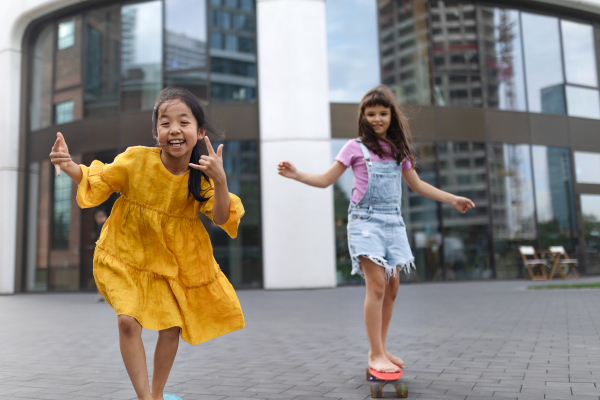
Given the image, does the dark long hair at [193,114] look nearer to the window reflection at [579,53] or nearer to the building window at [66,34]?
the building window at [66,34]

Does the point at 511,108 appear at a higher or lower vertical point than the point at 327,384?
higher

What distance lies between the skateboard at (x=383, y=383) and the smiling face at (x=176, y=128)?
1.66m

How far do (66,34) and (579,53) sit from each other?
1473cm

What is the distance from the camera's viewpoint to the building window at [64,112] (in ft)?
44.4

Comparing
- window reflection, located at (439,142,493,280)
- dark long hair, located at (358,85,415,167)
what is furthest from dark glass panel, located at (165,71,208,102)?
dark long hair, located at (358,85,415,167)

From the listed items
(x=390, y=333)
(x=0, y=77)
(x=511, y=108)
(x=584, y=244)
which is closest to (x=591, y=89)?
(x=511, y=108)

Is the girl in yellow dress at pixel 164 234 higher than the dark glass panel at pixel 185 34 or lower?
lower

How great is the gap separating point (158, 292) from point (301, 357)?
77.0 inches

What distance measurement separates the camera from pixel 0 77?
1409cm

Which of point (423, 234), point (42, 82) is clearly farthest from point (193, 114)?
point (42, 82)

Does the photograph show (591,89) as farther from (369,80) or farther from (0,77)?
(0,77)

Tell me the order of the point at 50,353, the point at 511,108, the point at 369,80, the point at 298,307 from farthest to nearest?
the point at 511,108
the point at 369,80
the point at 298,307
the point at 50,353

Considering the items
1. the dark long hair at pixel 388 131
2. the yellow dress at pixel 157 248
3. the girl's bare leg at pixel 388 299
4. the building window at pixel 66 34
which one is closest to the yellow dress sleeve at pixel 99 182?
the yellow dress at pixel 157 248

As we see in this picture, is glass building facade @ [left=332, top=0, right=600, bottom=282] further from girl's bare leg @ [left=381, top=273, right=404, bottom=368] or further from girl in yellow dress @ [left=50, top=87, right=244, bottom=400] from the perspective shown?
girl in yellow dress @ [left=50, top=87, right=244, bottom=400]
